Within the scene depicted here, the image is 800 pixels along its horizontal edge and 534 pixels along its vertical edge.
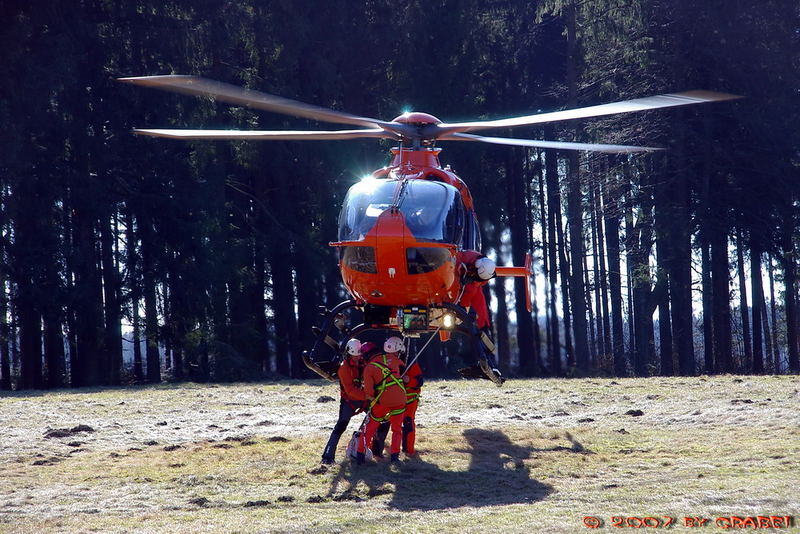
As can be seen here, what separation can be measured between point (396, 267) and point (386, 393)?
1.41 metres

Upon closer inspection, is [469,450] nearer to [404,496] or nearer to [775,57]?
[404,496]

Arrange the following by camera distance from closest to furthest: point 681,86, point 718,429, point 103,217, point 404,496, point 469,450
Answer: point 404,496, point 469,450, point 718,429, point 103,217, point 681,86

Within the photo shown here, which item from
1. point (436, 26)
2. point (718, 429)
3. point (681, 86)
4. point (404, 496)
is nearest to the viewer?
point (404, 496)

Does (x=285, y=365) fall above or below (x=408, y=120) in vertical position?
below

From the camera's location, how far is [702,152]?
94.1ft

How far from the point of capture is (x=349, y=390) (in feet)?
37.4

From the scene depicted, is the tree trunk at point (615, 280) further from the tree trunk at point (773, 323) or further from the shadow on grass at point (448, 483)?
the shadow on grass at point (448, 483)

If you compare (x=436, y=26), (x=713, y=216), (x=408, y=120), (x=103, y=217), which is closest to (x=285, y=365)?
(x=103, y=217)

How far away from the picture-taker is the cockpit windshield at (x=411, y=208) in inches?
447

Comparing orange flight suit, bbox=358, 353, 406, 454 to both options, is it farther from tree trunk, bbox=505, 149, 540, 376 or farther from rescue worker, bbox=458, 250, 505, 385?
tree trunk, bbox=505, 149, 540, 376

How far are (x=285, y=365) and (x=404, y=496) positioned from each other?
71.6 ft

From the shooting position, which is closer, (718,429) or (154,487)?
(154,487)

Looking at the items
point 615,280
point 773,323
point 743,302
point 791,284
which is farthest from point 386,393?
point 773,323

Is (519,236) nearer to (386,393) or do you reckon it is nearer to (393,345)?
(393,345)
